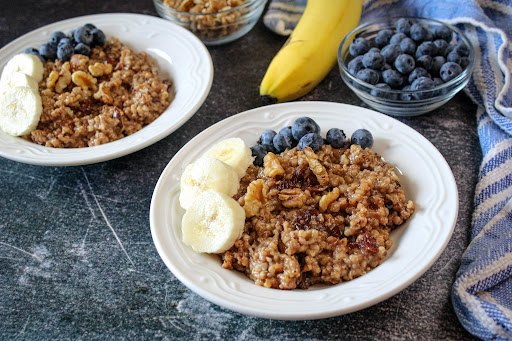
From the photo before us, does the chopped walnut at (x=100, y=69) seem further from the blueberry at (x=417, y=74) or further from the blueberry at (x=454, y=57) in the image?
the blueberry at (x=454, y=57)

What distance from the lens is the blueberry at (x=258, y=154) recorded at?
4.97 feet

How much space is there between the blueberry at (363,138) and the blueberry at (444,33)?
0.67 meters

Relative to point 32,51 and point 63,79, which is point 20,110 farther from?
point 32,51

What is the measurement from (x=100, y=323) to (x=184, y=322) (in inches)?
9.2

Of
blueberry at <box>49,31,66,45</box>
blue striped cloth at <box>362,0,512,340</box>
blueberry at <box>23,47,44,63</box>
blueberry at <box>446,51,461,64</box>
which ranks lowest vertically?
blue striped cloth at <box>362,0,512,340</box>

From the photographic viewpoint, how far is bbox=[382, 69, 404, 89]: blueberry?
178 centimetres

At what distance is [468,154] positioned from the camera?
1733 millimetres

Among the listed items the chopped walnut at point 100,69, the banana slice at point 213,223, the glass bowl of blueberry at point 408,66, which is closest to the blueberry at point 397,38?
the glass bowl of blueberry at point 408,66

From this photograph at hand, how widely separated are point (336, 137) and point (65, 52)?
3.78 feet

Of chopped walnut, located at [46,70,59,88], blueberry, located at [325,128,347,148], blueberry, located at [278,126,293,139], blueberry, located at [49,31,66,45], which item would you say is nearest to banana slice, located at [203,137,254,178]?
blueberry, located at [278,126,293,139]

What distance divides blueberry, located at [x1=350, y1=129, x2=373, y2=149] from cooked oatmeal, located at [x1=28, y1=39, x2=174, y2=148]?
75 centimetres

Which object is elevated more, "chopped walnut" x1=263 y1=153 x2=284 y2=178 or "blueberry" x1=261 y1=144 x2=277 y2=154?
"chopped walnut" x1=263 y1=153 x2=284 y2=178

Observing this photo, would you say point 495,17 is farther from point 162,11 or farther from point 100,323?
point 100,323

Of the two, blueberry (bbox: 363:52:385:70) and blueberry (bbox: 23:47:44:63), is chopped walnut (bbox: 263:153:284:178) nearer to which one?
blueberry (bbox: 363:52:385:70)
